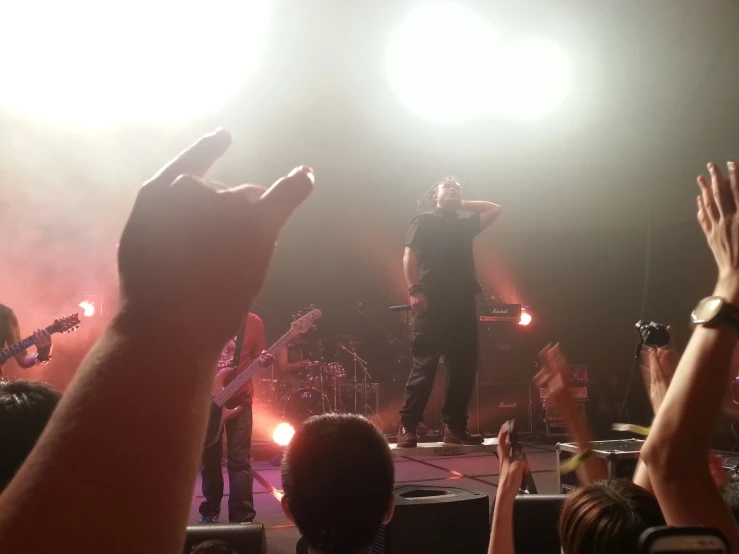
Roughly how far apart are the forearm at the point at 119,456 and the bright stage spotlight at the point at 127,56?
4.08 m

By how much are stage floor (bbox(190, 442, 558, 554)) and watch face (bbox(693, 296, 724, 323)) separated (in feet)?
9.44

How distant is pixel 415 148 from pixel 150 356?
608 centimetres

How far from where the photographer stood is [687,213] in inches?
317

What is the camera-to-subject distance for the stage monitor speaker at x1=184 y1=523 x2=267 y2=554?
213cm

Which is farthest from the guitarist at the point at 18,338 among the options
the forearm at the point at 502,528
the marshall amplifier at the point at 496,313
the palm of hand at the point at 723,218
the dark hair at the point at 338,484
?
the marshall amplifier at the point at 496,313

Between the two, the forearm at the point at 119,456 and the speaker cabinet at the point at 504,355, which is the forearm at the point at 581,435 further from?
the speaker cabinet at the point at 504,355

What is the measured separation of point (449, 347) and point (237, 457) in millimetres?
1833

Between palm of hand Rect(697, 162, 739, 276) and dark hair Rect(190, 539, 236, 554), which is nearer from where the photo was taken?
palm of hand Rect(697, 162, 739, 276)

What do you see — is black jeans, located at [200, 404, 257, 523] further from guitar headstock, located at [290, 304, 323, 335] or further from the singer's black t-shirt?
the singer's black t-shirt

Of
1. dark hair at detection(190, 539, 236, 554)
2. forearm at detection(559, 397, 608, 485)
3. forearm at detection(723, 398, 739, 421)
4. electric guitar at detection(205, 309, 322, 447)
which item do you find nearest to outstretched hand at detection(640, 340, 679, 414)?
forearm at detection(559, 397, 608, 485)

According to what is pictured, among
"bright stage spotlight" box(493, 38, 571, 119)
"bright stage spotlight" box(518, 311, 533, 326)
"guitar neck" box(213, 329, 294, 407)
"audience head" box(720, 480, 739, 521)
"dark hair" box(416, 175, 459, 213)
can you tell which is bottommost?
"audience head" box(720, 480, 739, 521)

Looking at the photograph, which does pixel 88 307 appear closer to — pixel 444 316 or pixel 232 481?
pixel 232 481

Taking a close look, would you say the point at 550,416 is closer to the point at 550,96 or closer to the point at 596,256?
the point at 596,256

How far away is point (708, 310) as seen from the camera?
40.5 inches
